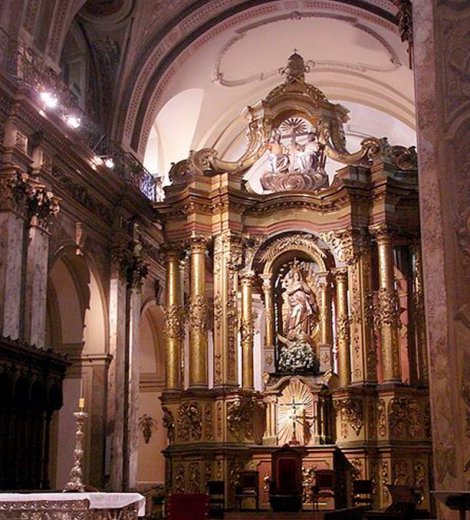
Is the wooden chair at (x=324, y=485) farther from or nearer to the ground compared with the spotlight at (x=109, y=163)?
nearer to the ground

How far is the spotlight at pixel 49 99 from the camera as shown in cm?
1440

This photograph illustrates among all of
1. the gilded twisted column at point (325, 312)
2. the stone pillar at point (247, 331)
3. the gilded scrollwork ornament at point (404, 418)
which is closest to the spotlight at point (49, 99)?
the stone pillar at point (247, 331)

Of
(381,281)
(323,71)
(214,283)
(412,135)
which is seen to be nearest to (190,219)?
(214,283)

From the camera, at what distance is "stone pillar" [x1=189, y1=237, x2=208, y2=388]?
16.6 metres

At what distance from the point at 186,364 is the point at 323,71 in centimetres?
779

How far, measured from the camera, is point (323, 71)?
21.1 meters

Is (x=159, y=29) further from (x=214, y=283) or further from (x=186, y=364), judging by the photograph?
(x=186, y=364)

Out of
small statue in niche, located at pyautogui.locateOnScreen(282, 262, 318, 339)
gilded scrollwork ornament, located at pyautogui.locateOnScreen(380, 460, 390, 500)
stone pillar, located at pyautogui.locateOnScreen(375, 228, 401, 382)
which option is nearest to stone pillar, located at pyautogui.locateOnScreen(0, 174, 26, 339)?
small statue in niche, located at pyautogui.locateOnScreen(282, 262, 318, 339)

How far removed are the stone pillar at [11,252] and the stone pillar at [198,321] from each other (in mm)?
4012

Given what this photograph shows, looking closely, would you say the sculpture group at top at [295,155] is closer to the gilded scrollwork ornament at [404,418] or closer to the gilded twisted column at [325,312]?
the gilded twisted column at [325,312]

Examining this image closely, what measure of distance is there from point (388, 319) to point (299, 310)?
192 centimetres

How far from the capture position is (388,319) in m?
15.9

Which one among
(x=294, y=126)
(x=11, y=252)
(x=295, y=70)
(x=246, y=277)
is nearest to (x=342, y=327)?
(x=246, y=277)

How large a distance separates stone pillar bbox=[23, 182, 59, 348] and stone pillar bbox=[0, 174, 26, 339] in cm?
19
